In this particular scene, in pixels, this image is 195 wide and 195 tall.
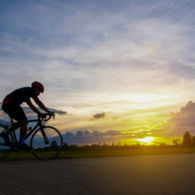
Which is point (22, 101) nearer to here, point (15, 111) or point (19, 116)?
point (15, 111)

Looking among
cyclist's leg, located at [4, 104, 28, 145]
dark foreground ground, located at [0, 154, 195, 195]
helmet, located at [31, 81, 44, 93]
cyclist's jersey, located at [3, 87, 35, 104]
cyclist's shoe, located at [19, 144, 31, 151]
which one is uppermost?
helmet, located at [31, 81, 44, 93]

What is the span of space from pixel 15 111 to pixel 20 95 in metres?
0.62

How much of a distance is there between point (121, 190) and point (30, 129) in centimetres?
476

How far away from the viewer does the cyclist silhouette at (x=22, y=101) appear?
7.73 m

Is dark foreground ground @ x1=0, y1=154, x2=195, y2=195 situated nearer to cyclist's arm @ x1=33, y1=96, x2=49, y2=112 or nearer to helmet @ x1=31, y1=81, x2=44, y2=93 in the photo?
cyclist's arm @ x1=33, y1=96, x2=49, y2=112

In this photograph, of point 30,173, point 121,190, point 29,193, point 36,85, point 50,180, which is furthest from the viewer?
point 36,85

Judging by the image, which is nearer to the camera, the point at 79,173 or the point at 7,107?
the point at 79,173

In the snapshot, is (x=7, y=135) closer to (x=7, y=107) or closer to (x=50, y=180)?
(x=7, y=107)

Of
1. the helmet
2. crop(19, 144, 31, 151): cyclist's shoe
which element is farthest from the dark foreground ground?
the helmet

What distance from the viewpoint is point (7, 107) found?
7.93 metres

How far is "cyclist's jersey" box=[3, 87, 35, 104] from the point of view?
25.3ft

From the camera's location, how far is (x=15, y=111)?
8.04 meters

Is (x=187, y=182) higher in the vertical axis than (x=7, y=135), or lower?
lower

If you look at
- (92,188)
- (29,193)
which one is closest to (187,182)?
(92,188)
